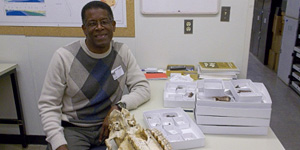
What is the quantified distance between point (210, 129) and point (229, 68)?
0.90 m

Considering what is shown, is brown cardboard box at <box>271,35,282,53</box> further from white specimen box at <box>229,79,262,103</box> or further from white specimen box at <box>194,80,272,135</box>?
white specimen box at <box>194,80,272,135</box>

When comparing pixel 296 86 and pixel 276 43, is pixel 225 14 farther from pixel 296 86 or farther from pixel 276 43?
pixel 276 43

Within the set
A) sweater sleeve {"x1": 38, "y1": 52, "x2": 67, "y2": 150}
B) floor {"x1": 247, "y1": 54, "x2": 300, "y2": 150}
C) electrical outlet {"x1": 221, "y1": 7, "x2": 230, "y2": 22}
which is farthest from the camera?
floor {"x1": 247, "y1": 54, "x2": 300, "y2": 150}

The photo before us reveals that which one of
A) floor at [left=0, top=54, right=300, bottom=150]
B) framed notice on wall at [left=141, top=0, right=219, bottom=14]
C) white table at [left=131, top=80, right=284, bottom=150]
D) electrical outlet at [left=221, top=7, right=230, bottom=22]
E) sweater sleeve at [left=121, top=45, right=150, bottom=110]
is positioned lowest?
floor at [left=0, top=54, right=300, bottom=150]

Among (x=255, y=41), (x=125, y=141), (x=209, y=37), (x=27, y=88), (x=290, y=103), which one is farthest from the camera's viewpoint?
(x=255, y=41)

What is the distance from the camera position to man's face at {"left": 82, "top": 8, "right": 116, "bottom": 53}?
4.80 ft

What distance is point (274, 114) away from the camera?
10.7 ft

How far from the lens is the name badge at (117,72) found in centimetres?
162

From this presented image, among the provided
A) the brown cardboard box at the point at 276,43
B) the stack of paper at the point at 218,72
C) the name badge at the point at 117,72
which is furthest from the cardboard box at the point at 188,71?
the brown cardboard box at the point at 276,43

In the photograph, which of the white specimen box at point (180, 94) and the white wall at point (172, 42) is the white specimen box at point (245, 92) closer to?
the white specimen box at point (180, 94)

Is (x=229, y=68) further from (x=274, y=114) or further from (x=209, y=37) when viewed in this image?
(x=274, y=114)

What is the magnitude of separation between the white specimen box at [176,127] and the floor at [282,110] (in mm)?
1664

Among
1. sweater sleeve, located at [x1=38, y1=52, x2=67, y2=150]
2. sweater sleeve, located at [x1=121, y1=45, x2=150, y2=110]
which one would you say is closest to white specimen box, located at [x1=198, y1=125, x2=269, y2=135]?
sweater sleeve, located at [x1=121, y1=45, x2=150, y2=110]

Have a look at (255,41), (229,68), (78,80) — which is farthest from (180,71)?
(255,41)
